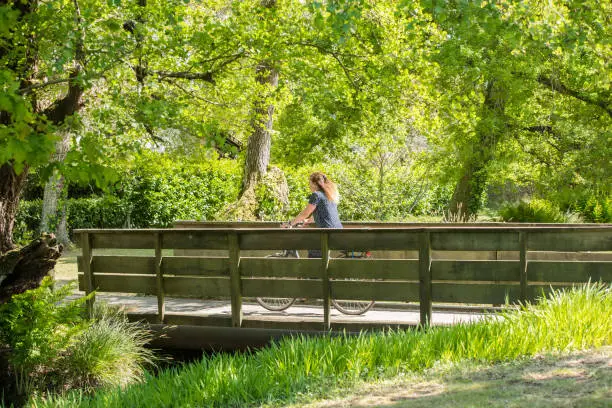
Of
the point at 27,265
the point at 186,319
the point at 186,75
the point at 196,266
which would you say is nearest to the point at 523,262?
the point at 196,266

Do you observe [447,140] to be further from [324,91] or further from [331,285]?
[331,285]

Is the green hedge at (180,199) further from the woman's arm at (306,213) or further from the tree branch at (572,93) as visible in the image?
the woman's arm at (306,213)

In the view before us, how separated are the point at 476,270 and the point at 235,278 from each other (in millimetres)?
2685

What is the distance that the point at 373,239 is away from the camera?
8.20m

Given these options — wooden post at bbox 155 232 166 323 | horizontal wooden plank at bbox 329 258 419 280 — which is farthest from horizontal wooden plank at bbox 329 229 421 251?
wooden post at bbox 155 232 166 323

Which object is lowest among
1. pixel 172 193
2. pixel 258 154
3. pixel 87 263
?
pixel 87 263

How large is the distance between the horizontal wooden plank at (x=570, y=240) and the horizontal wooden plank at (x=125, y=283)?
175 inches

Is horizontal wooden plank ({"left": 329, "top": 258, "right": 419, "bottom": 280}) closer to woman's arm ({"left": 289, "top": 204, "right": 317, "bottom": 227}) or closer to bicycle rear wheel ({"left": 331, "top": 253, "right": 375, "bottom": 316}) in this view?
bicycle rear wheel ({"left": 331, "top": 253, "right": 375, "bottom": 316})

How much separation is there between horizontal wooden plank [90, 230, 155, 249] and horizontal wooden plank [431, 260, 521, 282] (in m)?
3.45

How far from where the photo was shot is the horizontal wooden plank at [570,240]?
7.82m

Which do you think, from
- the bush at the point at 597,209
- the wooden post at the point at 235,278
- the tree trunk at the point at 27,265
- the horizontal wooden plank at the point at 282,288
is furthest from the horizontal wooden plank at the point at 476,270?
the bush at the point at 597,209

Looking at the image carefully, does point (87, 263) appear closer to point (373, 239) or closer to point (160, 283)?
point (160, 283)

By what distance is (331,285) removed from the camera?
8.38 meters

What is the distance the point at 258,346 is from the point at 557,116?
17689 millimetres
